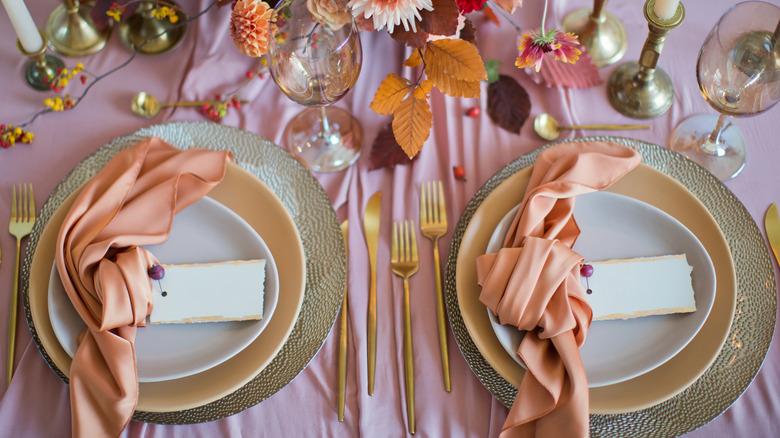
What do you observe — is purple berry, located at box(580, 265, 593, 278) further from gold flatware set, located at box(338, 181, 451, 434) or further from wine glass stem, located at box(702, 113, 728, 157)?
wine glass stem, located at box(702, 113, 728, 157)

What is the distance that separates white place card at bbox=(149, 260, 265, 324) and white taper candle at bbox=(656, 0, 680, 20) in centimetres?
53

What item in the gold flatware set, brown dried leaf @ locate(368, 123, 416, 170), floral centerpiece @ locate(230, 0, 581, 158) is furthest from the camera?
brown dried leaf @ locate(368, 123, 416, 170)

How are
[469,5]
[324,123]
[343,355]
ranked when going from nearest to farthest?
1. [469,5]
2. [343,355]
3. [324,123]

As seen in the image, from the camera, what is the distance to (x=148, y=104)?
0.78 metres

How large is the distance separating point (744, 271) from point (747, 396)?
0.14 m

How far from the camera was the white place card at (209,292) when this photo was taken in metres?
0.58

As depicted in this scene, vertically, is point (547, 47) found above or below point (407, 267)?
above

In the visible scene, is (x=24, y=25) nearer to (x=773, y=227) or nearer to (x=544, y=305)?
(x=544, y=305)

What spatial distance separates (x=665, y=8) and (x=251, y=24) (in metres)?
0.46

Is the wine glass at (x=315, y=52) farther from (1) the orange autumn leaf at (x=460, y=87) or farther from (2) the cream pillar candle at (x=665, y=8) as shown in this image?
(2) the cream pillar candle at (x=665, y=8)

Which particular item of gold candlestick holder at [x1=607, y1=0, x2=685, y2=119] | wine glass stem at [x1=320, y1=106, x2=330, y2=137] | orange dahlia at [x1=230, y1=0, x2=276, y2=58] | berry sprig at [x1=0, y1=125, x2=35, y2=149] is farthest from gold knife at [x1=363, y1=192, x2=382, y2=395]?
berry sprig at [x1=0, y1=125, x2=35, y2=149]

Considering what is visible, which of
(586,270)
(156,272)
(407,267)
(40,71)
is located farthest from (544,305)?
(40,71)

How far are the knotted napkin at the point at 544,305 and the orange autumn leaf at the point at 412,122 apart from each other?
13 centimetres

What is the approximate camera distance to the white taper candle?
636 millimetres
